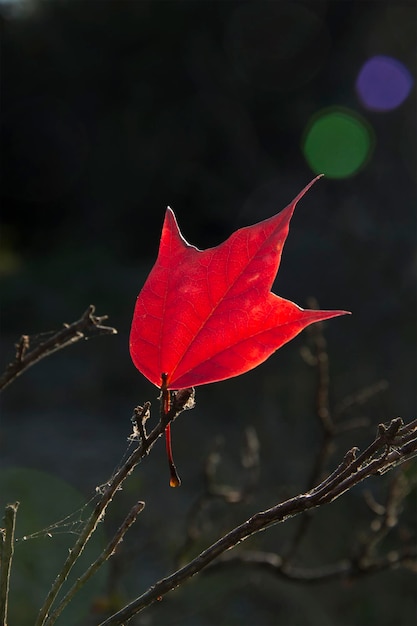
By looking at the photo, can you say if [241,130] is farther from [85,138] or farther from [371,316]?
[371,316]

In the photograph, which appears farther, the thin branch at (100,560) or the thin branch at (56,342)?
the thin branch at (56,342)

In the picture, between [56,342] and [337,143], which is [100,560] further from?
[337,143]

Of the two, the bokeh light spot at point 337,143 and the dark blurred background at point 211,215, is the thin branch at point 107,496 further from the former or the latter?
the bokeh light spot at point 337,143

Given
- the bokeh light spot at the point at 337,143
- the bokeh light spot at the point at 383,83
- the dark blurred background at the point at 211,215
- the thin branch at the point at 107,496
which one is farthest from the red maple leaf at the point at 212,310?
the bokeh light spot at the point at 383,83

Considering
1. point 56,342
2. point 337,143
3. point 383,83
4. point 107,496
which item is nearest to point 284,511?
point 107,496

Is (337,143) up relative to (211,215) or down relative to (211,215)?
down

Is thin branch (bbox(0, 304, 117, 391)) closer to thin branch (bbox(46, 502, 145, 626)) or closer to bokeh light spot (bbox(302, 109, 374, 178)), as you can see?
thin branch (bbox(46, 502, 145, 626))

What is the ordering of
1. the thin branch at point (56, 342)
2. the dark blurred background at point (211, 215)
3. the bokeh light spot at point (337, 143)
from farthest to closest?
1. the bokeh light spot at point (337, 143)
2. the dark blurred background at point (211, 215)
3. the thin branch at point (56, 342)
